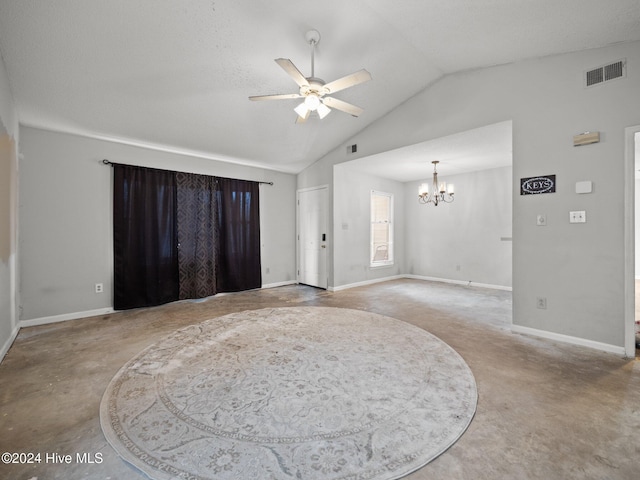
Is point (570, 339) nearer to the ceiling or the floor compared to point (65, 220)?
nearer to the floor

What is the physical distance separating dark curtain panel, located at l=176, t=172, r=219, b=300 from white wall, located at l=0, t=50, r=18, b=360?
193cm

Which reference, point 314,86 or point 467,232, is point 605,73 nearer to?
point 314,86

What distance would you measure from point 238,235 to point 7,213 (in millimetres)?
3122

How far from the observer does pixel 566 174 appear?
2998 mm

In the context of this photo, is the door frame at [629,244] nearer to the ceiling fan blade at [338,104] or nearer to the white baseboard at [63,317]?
the ceiling fan blade at [338,104]

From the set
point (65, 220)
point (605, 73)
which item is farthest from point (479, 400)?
point (65, 220)

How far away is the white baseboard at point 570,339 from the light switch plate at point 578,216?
121 centimetres

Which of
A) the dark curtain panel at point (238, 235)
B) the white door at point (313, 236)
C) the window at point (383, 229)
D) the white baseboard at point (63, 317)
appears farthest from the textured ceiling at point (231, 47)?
the window at point (383, 229)

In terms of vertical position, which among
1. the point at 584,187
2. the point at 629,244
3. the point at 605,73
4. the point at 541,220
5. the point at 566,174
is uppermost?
the point at 605,73

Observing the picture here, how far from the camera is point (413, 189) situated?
716 cm

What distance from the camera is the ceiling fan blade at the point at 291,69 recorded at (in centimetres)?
222

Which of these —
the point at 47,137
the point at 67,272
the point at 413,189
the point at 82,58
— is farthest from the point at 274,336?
the point at 413,189

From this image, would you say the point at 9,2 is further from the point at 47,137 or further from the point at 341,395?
the point at 341,395

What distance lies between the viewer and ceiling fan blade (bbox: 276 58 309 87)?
7.30ft
